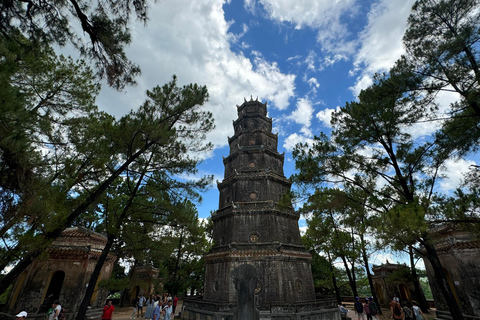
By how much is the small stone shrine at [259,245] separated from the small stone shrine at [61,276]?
6891 mm

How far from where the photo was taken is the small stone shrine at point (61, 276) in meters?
13.5

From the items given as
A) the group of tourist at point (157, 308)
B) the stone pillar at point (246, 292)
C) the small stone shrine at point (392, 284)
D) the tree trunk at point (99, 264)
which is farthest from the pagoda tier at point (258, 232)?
the small stone shrine at point (392, 284)

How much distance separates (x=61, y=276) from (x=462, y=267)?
87.3 feet

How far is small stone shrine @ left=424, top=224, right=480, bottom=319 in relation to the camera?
13.4m

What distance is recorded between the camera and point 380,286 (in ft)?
79.8

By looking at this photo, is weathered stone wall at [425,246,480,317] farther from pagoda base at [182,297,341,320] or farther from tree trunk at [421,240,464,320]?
tree trunk at [421,240,464,320]

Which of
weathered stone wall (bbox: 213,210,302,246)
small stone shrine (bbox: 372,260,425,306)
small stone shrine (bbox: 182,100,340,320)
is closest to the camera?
small stone shrine (bbox: 182,100,340,320)

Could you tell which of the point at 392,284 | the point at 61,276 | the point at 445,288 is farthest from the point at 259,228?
the point at 392,284

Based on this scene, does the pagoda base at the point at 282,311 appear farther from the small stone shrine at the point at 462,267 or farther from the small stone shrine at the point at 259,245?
the small stone shrine at the point at 462,267

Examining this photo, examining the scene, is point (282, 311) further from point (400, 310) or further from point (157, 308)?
point (157, 308)

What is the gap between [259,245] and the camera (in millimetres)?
15766

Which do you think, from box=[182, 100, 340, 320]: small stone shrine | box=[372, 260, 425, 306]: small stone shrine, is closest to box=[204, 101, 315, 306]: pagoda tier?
box=[182, 100, 340, 320]: small stone shrine

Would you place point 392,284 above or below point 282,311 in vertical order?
above

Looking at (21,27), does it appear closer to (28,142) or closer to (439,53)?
(28,142)
